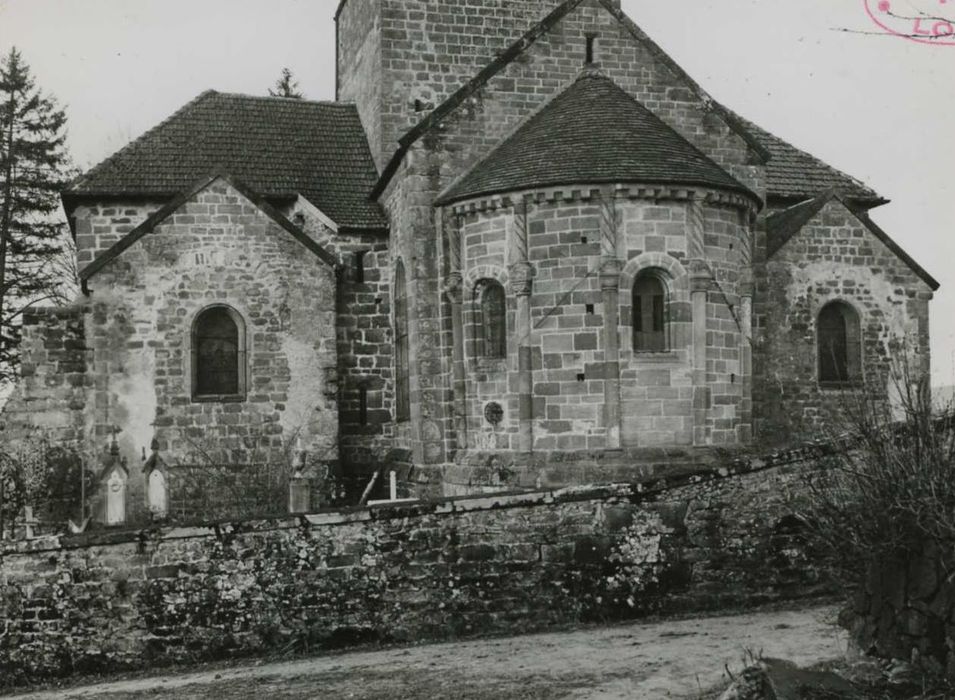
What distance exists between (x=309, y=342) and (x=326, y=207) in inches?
126

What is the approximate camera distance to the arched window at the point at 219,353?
2083 centimetres

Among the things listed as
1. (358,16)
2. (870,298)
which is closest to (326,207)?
(358,16)

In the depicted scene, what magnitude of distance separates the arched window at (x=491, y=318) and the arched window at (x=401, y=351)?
2353 millimetres

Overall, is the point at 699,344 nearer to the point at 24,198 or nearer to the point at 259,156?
the point at 259,156

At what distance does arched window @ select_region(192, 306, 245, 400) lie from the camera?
2083cm

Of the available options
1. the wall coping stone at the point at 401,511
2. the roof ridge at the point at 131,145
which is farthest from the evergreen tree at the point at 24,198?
the wall coping stone at the point at 401,511

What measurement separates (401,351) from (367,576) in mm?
11432

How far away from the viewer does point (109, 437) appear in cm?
1989

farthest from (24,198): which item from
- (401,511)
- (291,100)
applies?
(401,511)

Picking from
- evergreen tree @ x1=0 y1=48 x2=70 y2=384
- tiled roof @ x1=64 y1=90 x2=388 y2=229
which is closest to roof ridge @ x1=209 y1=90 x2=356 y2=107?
tiled roof @ x1=64 y1=90 x2=388 y2=229

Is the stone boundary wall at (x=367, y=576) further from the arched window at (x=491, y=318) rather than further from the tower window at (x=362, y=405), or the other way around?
the tower window at (x=362, y=405)

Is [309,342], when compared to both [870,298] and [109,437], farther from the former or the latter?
[870,298]

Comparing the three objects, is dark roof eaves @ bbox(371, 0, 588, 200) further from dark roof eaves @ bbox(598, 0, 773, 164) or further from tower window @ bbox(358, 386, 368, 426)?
tower window @ bbox(358, 386, 368, 426)

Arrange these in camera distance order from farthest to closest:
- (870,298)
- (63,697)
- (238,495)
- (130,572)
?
1. (870,298)
2. (238,495)
3. (130,572)
4. (63,697)
